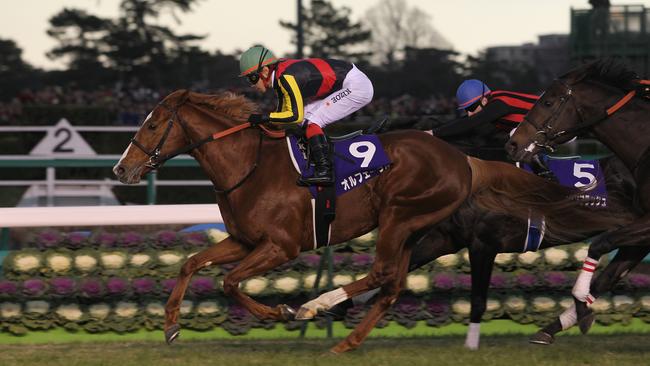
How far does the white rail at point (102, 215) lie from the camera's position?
261 inches

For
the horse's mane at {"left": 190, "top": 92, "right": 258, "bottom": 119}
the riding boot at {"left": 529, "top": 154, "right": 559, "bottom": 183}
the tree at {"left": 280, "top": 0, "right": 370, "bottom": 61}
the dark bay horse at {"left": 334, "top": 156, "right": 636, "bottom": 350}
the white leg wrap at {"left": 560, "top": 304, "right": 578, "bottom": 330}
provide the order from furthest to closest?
the tree at {"left": 280, "top": 0, "right": 370, "bottom": 61}, the riding boot at {"left": 529, "top": 154, "right": 559, "bottom": 183}, the dark bay horse at {"left": 334, "top": 156, "right": 636, "bottom": 350}, the horse's mane at {"left": 190, "top": 92, "right": 258, "bottom": 119}, the white leg wrap at {"left": 560, "top": 304, "right": 578, "bottom": 330}

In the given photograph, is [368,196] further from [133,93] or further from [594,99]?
[133,93]

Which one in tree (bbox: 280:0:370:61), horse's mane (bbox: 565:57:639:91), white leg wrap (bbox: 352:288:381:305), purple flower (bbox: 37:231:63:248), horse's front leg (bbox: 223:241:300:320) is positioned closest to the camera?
horse's front leg (bbox: 223:241:300:320)

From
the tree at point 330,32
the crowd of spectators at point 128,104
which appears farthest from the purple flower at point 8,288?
the tree at point 330,32

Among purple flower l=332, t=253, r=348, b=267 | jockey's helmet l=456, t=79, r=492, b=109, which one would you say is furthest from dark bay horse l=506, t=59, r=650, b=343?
purple flower l=332, t=253, r=348, b=267

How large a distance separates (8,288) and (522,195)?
305 centimetres

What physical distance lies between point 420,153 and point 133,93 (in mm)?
13207

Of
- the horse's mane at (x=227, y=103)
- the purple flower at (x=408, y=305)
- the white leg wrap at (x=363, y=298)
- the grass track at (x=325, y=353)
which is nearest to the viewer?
the grass track at (x=325, y=353)

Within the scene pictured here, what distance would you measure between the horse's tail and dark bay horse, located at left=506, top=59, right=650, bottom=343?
0.90 ft

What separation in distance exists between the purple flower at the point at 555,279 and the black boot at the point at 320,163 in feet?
6.27

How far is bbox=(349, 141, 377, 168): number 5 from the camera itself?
5.91m

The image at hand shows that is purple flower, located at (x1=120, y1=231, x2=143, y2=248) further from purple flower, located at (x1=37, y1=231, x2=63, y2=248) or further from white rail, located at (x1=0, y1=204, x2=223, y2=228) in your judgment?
purple flower, located at (x1=37, y1=231, x2=63, y2=248)

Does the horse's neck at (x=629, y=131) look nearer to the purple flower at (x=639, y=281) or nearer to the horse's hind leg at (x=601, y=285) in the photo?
the horse's hind leg at (x=601, y=285)

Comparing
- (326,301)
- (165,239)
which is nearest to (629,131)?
(326,301)
